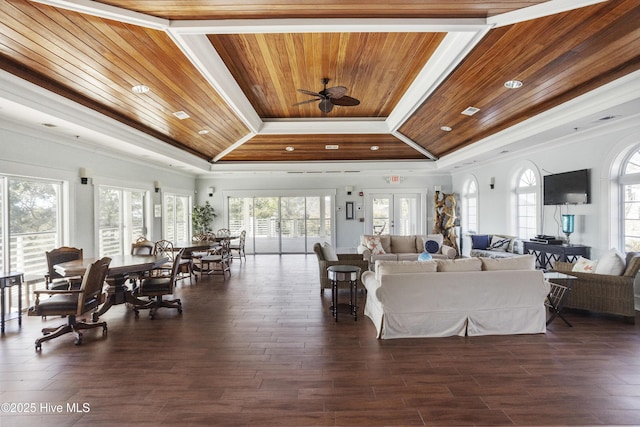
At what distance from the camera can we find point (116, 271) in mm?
3924

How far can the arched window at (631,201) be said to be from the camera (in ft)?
15.5

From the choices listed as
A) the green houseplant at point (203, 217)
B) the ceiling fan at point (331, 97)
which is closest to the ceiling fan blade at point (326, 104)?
the ceiling fan at point (331, 97)

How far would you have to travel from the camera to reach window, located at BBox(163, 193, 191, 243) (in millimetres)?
8617

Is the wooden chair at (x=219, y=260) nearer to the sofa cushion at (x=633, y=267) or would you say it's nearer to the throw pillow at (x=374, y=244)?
the throw pillow at (x=374, y=244)

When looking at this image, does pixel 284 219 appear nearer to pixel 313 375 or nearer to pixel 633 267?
pixel 313 375

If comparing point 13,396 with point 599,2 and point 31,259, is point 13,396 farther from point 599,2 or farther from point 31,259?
point 599,2

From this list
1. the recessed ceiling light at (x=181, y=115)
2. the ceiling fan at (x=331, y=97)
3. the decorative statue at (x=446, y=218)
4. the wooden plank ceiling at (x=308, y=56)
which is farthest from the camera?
the decorative statue at (x=446, y=218)

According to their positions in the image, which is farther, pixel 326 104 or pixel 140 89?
pixel 326 104

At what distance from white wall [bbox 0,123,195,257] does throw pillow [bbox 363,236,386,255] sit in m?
5.18

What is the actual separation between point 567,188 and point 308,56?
197 inches

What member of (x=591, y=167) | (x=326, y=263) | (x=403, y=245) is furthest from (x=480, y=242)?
(x=326, y=263)

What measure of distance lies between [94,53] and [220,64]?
1262 mm

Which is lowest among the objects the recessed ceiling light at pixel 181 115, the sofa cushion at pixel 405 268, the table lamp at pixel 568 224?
the sofa cushion at pixel 405 268

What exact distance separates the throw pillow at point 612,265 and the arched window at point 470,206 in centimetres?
469
